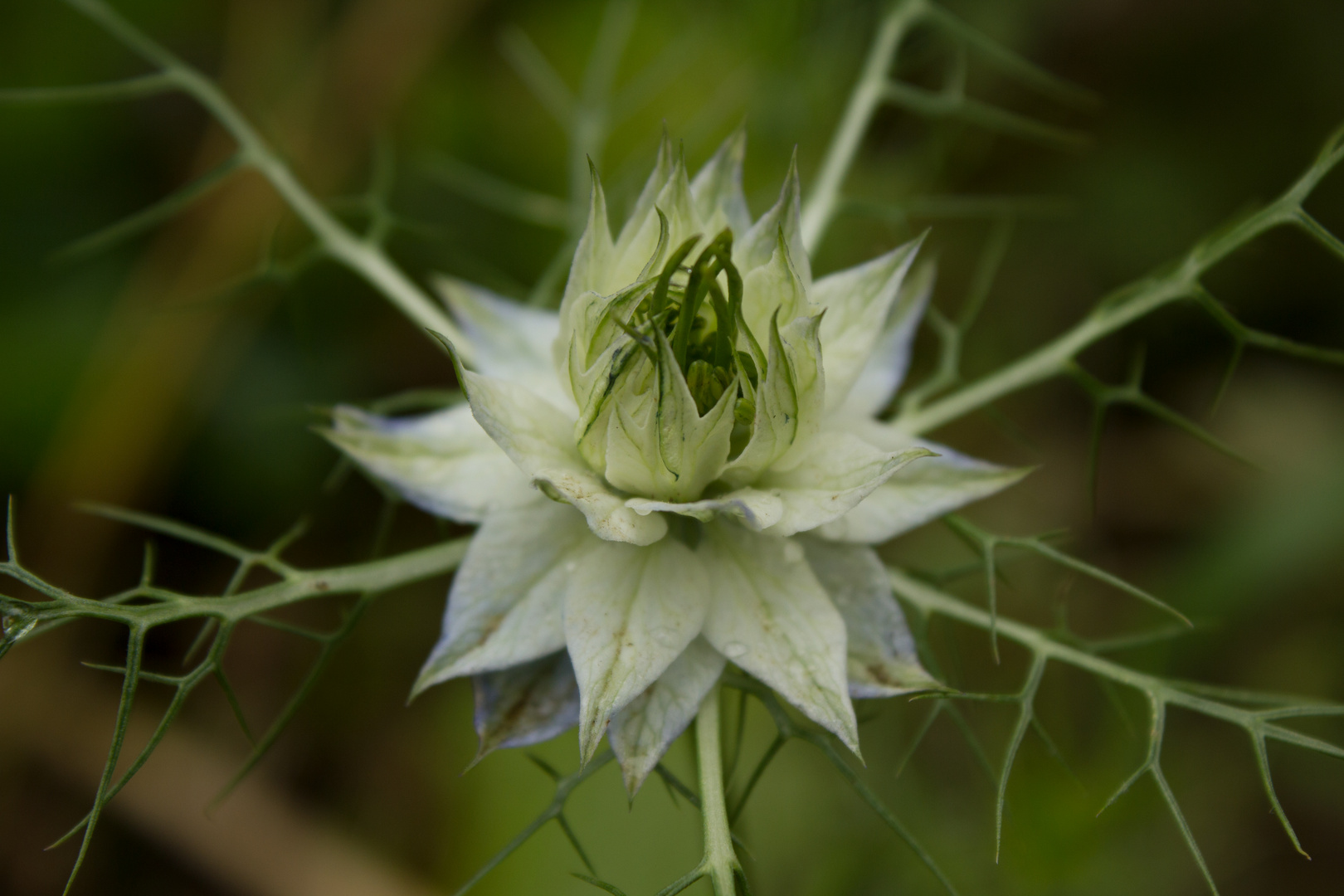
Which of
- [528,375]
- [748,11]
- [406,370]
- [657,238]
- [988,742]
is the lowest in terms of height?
[988,742]

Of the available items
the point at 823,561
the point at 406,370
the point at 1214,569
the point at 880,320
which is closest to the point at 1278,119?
the point at 1214,569

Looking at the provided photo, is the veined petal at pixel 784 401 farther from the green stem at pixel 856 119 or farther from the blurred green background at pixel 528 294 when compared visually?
the blurred green background at pixel 528 294

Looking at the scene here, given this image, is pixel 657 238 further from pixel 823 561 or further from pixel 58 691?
pixel 58 691

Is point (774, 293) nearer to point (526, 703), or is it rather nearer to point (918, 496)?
point (918, 496)

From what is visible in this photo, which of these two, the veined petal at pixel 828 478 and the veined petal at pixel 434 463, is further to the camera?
the veined petal at pixel 434 463

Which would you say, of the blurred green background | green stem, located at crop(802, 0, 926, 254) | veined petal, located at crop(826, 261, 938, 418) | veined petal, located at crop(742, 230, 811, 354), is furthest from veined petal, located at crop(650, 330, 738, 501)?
the blurred green background

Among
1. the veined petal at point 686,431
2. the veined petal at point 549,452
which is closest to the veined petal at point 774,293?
the veined petal at point 686,431

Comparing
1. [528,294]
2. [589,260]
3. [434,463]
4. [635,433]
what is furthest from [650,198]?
[528,294]
